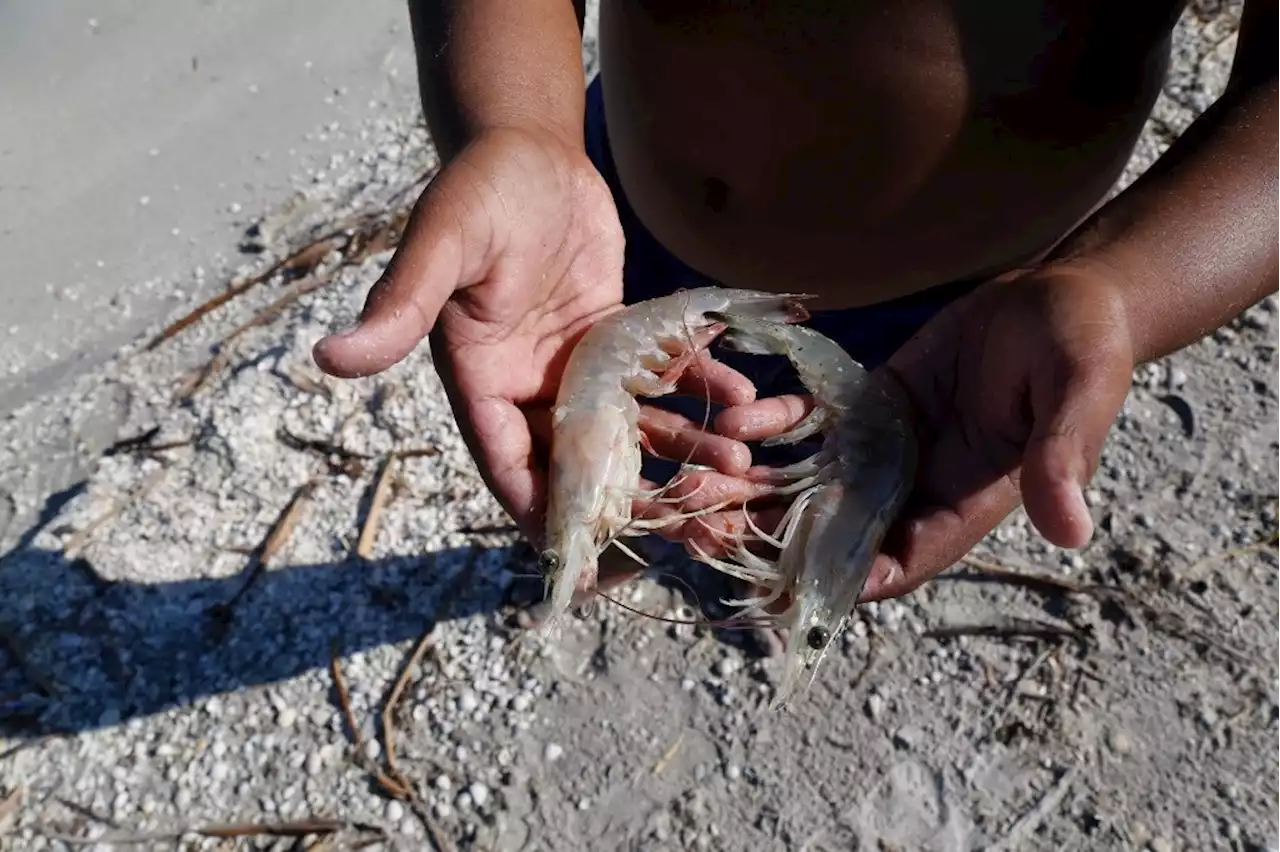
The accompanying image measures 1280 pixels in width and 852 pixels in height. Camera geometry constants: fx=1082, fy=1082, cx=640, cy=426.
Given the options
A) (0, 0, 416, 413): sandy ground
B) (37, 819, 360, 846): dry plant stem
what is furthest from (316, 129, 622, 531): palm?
(0, 0, 416, 413): sandy ground

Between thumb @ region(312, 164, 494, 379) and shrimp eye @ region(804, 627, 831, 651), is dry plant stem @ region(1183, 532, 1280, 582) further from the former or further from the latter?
thumb @ region(312, 164, 494, 379)

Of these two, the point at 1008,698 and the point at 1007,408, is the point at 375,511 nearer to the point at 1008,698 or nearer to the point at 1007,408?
the point at 1008,698

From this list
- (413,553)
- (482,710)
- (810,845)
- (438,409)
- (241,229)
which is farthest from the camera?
(241,229)

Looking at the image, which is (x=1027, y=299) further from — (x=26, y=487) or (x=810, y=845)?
(x=26, y=487)

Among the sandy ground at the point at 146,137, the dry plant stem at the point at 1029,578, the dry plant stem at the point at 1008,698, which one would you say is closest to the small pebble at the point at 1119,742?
the dry plant stem at the point at 1008,698

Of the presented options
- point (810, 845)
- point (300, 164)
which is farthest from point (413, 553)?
point (300, 164)

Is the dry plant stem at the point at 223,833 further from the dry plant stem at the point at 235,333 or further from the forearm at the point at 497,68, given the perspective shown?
the forearm at the point at 497,68

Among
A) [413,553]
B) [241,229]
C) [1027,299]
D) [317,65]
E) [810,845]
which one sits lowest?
[810,845]
